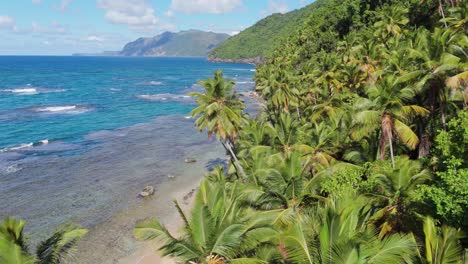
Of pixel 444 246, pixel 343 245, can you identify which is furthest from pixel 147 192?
pixel 444 246

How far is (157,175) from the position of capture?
48062 mm

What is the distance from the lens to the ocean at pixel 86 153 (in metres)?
39.2

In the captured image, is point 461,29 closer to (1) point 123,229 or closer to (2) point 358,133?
(2) point 358,133

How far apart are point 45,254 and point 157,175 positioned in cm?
3500

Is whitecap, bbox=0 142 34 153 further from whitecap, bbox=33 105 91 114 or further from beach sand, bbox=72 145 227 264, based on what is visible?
beach sand, bbox=72 145 227 264

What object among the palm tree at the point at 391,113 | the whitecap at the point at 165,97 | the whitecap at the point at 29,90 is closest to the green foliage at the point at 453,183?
the palm tree at the point at 391,113

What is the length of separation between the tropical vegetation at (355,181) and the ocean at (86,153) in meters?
17.2

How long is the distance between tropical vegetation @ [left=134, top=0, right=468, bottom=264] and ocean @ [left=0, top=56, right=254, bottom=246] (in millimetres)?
17209

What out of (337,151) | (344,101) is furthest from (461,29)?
(337,151)

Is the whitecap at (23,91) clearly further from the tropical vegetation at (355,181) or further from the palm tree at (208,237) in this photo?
the palm tree at (208,237)

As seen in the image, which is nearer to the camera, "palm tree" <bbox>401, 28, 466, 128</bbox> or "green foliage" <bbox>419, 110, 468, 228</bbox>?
"green foliage" <bbox>419, 110, 468, 228</bbox>

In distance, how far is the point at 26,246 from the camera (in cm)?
1320

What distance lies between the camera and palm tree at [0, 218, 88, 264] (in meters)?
11.6

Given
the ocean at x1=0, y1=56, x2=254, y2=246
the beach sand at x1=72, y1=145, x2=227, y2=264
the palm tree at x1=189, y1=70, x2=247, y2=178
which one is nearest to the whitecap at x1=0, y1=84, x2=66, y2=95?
the ocean at x1=0, y1=56, x2=254, y2=246
